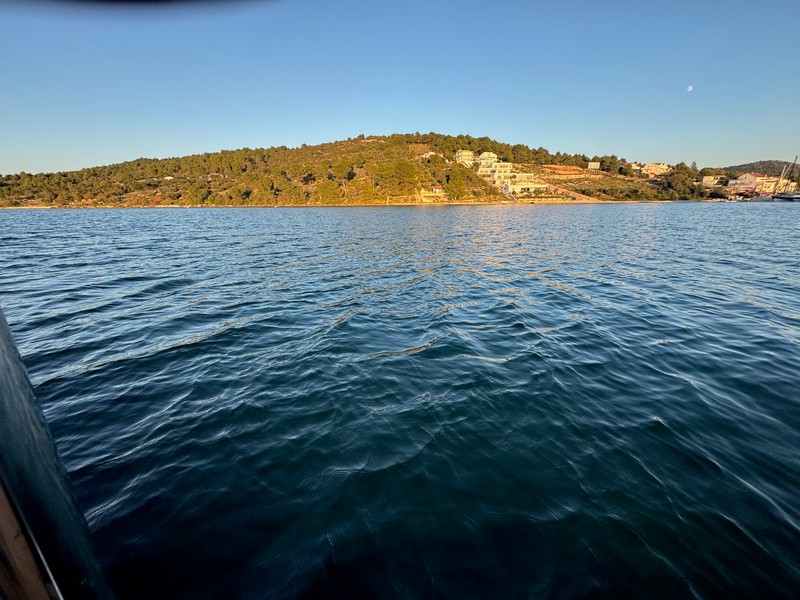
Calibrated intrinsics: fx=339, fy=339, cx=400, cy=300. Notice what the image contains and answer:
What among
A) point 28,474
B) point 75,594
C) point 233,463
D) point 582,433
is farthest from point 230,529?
point 582,433

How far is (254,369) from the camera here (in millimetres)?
6828

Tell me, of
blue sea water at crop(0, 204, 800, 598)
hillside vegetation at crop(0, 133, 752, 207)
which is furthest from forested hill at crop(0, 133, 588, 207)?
blue sea water at crop(0, 204, 800, 598)

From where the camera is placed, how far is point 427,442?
190 inches

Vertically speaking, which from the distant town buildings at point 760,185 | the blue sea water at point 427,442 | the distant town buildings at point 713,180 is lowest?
the blue sea water at point 427,442

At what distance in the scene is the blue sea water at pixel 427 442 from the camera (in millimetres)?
3221

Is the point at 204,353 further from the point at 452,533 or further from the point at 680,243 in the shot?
the point at 680,243

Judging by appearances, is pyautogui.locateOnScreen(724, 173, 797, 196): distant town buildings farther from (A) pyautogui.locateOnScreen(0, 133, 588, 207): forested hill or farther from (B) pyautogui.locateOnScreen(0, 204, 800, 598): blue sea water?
(B) pyautogui.locateOnScreen(0, 204, 800, 598): blue sea water

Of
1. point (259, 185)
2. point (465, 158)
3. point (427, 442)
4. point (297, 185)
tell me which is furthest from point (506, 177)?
point (427, 442)

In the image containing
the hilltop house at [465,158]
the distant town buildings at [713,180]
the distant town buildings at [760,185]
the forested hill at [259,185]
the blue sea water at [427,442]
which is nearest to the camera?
the blue sea water at [427,442]

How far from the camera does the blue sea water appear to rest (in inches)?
127

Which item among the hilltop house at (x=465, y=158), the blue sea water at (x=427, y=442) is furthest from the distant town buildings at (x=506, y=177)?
the blue sea water at (x=427, y=442)

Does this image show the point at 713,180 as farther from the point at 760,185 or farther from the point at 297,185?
the point at 297,185

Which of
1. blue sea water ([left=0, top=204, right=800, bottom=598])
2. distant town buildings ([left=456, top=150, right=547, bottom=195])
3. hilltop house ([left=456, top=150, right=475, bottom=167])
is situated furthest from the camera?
hilltop house ([left=456, top=150, right=475, bottom=167])

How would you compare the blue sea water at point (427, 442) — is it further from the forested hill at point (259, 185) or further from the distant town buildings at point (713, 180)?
the distant town buildings at point (713, 180)
